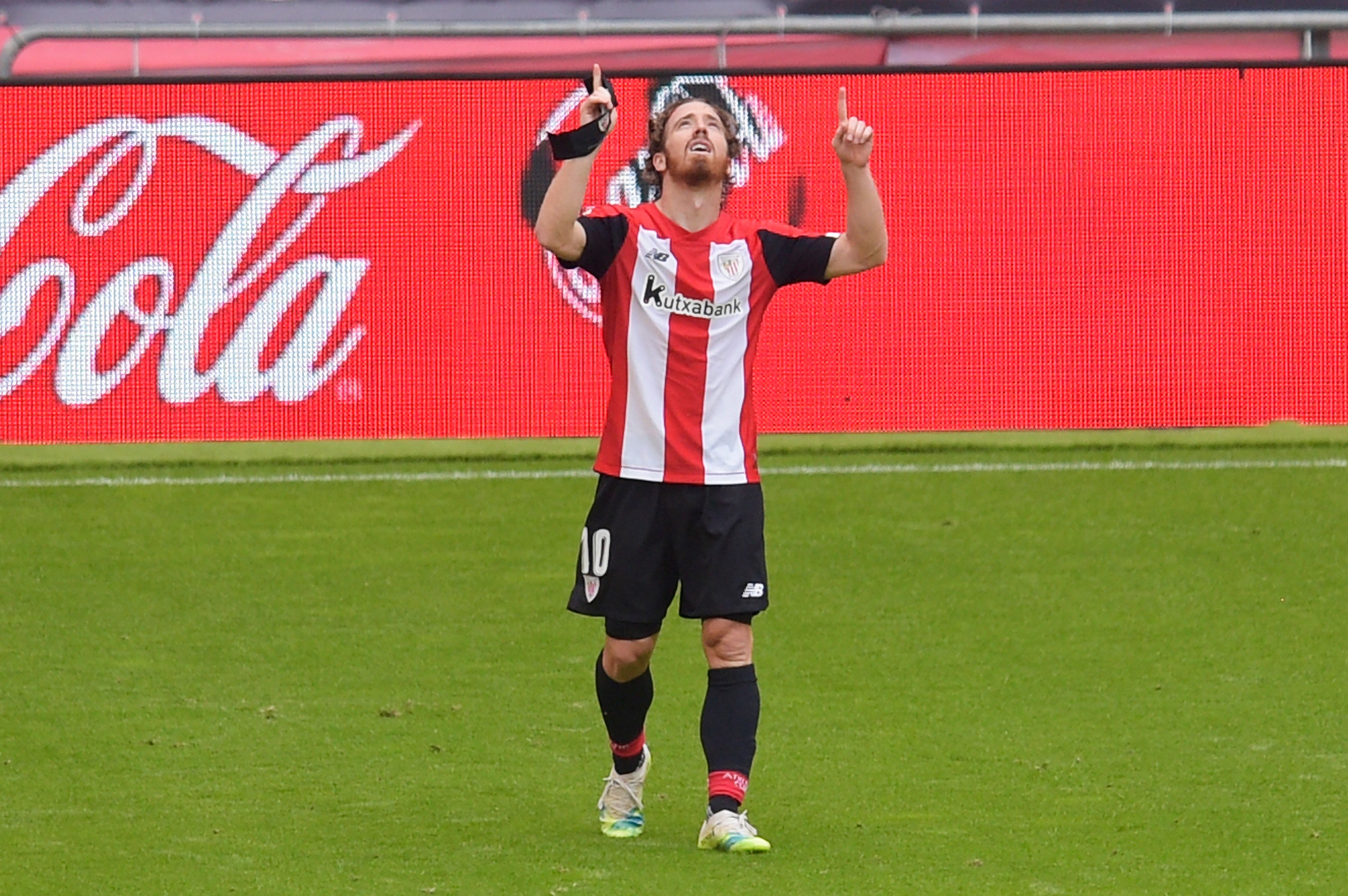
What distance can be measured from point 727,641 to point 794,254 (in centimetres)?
93

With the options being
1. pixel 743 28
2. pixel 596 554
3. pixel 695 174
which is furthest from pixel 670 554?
pixel 743 28

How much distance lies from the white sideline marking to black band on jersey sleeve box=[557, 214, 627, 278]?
17.8 ft

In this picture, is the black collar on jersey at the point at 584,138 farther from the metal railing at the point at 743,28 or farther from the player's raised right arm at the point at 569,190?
the metal railing at the point at 743,28

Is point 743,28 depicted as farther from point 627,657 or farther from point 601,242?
point 627,657

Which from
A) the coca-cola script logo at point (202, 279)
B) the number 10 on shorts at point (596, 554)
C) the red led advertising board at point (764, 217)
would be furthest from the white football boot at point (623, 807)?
the coca-cola script logo at point (202, 279)

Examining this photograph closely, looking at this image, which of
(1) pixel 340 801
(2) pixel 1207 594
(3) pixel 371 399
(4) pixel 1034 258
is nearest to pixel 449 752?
(1) pixel 340 801

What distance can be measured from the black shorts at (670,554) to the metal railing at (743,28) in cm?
745

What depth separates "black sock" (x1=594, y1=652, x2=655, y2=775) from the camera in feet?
17.8

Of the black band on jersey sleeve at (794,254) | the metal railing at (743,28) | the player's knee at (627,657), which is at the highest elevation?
the metal railing at (743,28)

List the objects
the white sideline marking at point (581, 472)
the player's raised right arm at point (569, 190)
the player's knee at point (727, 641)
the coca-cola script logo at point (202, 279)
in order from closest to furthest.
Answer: the player's raised right arm at point (569, 190) → the player's knee at point (727, 641) → the white sideline marking at point (581, 472) → the coca-cola script logo at point (202, 279)

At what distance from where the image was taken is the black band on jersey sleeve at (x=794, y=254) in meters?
5.38

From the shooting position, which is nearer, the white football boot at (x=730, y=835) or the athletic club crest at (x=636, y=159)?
the white football boot at (x=730, y=835)

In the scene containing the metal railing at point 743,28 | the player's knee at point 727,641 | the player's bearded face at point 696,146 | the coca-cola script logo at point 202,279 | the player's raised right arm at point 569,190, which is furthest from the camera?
the metal railing at point 743,28

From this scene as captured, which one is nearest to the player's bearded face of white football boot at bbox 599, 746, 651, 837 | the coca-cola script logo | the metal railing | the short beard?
the short beard
